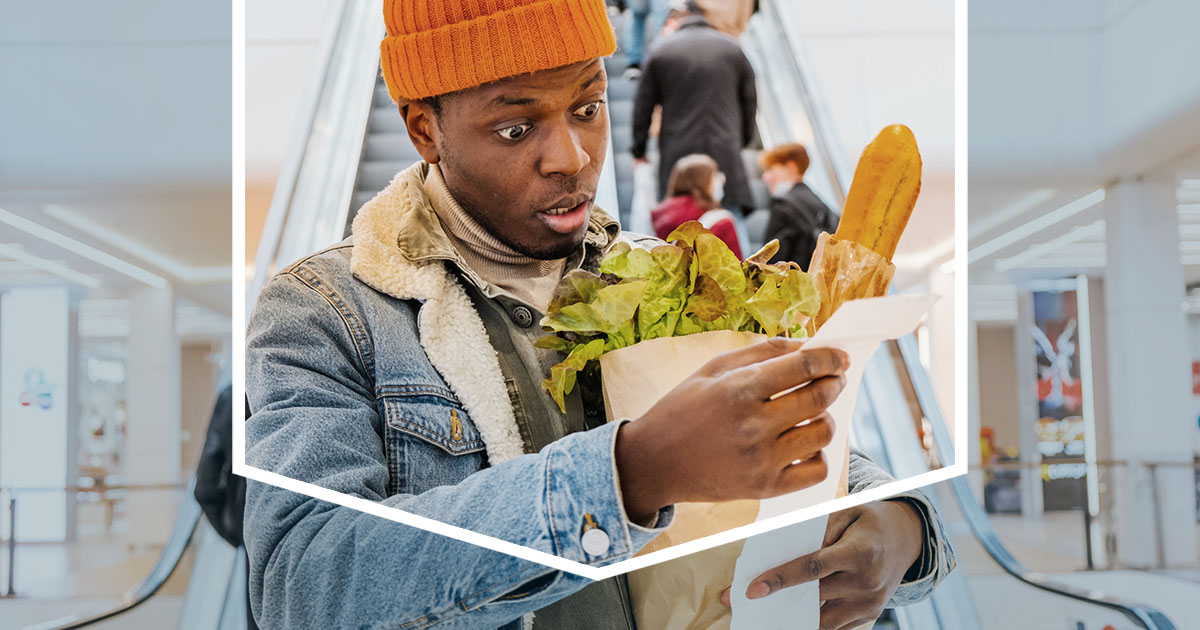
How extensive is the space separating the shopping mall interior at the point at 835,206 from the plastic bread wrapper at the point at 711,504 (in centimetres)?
6

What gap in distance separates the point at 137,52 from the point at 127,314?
84 centimetres

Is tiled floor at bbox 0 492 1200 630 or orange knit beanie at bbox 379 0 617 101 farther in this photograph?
tiled floor at bbox 0 492 1200 630

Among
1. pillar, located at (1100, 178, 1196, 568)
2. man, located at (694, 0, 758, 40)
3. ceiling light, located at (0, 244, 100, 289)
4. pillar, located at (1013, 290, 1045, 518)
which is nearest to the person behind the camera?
man, located at (694, 0, 758, 40)

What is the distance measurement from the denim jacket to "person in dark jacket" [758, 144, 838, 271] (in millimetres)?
250

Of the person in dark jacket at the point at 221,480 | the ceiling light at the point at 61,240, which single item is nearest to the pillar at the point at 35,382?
the ceiling light at the point at 61,240

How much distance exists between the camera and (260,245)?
2.12 feet

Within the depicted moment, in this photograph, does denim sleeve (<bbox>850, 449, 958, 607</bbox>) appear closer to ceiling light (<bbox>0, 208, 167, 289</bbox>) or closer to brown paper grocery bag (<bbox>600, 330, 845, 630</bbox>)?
brown paper grocery bag (<bbox>600, 330, 845, 630</bbox>)

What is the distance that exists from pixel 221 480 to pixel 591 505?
1.09 meters

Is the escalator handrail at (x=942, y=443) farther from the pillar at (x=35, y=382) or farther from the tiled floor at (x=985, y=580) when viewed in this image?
the pillar at (x=35, y=382)

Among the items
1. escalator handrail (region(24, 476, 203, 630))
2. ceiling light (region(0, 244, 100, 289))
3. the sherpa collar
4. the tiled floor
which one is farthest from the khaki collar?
ceiling light (region(0, 244, 100, 289))

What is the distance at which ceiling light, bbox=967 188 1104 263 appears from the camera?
3.10 feet

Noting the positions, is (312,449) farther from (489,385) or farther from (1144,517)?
(1144,517)

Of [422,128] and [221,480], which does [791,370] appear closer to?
[422,128]

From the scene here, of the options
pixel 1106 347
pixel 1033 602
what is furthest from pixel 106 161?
pixel 1106 347
